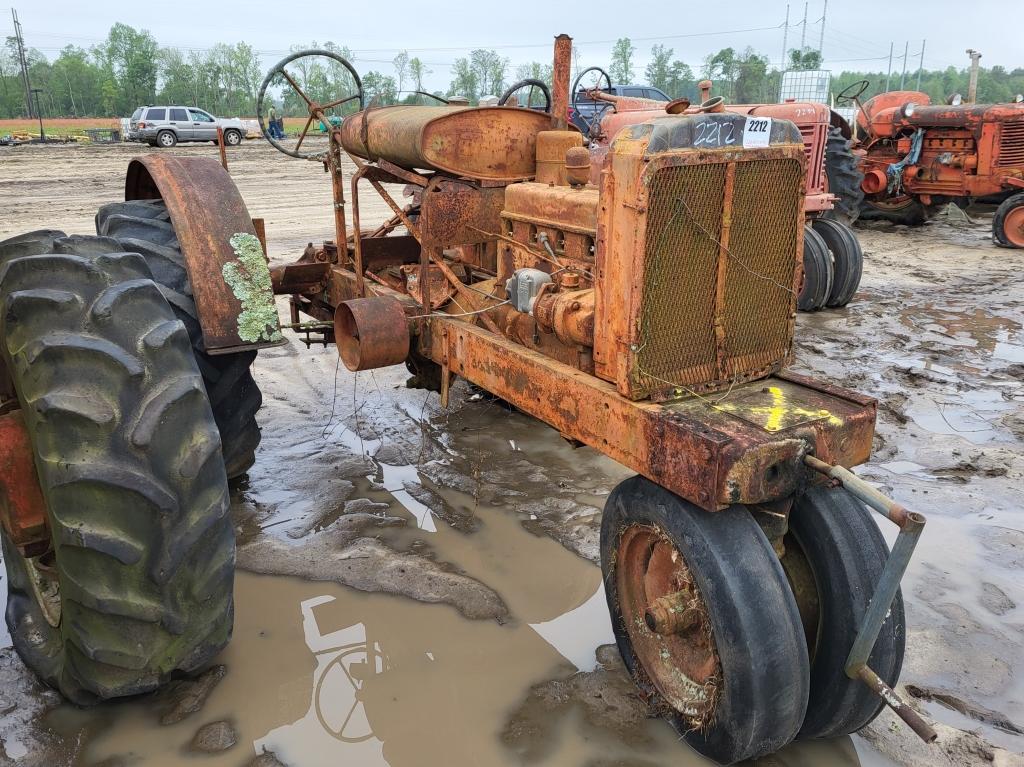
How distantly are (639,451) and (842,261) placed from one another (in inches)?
247

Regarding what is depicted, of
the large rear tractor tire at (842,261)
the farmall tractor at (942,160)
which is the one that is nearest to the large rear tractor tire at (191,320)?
the large rear tractor tire at (842,261)

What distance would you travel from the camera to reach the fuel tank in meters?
3.62

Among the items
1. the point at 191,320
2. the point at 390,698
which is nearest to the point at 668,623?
the point at 390,698

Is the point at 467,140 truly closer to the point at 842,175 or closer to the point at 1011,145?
the point at 842,175

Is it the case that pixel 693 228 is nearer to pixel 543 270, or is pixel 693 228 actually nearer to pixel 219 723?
pixel 543 270

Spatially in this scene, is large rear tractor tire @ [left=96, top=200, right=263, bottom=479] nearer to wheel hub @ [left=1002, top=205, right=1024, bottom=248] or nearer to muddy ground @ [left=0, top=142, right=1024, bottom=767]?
muddy ground @ [left=0, top=142, right=1024, bottom=767]

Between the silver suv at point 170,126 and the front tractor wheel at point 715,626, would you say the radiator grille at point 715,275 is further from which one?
the silver suv at point 170,126

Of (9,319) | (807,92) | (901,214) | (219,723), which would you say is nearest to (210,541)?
(219,723)

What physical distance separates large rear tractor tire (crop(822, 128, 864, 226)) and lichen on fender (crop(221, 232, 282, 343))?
9619mm

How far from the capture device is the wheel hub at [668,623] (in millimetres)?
2430

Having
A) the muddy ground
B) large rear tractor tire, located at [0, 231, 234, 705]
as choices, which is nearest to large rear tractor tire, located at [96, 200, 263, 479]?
the muddy ground

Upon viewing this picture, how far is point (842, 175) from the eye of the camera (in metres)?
11.5

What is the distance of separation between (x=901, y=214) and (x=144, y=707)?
13.4 m

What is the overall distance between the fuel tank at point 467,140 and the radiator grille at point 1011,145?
32.8 ft
